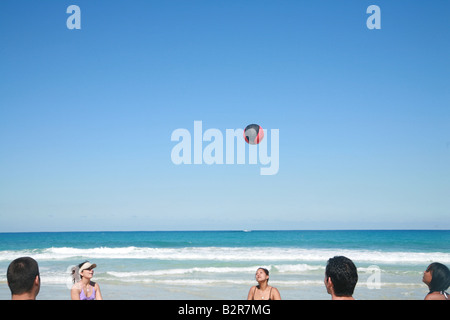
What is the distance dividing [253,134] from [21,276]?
16.5ft

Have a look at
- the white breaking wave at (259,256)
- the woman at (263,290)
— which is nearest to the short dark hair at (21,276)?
the woman at (263,290)

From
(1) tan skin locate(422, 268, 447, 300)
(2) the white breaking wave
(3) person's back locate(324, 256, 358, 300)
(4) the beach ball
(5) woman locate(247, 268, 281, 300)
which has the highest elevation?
(4) the beach ball

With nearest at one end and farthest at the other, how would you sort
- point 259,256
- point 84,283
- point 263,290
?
point 84,283, point 263,290, point 259,256

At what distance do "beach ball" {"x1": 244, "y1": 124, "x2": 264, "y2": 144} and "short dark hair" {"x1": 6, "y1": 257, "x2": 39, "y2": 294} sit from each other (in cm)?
489

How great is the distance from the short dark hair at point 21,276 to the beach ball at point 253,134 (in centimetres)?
489

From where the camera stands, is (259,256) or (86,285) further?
(259,256)

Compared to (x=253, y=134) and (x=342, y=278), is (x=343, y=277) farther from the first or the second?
(x=253, y=134)

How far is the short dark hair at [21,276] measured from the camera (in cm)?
315

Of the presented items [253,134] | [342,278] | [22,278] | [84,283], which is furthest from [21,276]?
[253,134]

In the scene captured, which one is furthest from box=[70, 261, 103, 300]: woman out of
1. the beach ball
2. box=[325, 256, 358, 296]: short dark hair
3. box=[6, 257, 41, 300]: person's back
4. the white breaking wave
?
the white breaking wave

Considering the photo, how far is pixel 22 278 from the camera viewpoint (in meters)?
3.17

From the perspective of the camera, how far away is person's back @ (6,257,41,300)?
316 cm

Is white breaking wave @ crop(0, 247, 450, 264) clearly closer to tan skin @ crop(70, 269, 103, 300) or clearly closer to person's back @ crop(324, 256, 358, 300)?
tan skin @ crop(70, 269, 103, 300)
